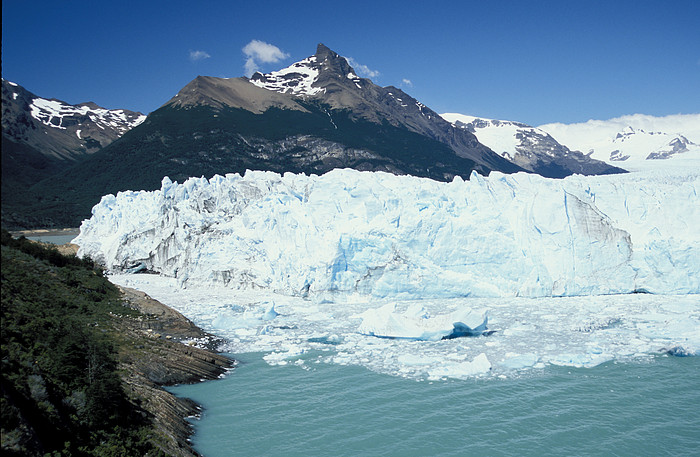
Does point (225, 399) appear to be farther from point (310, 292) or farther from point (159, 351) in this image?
point (310, 292)

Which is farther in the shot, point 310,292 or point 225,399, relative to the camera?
point 310,292

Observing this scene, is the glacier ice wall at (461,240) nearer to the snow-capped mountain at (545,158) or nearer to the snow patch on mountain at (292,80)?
the snow patch on mountain at (292,80)

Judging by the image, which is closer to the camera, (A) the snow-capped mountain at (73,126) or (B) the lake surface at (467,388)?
(B) the lake surface at (467,388)

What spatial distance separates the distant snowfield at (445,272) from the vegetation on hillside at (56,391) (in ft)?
18.2

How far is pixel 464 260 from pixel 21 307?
1557 centimetres

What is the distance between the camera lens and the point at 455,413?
10133 millimetres

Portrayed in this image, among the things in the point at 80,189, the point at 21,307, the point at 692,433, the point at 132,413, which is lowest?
the point at 692,433

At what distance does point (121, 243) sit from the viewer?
2945cm

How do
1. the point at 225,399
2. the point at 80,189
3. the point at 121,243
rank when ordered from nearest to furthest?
the point at 225,399 < the point at 121,243 < the point at 80,189

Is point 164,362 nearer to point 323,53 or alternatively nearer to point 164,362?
point 164,362

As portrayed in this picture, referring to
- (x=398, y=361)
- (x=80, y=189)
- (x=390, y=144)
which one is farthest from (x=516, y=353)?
(x=390, y=144)

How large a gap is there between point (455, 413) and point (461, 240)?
37.9ft

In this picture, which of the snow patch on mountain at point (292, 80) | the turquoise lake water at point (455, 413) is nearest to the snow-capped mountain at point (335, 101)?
the snow patch on mountain at point (292, 80)

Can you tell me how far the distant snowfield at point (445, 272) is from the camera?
1412cm
